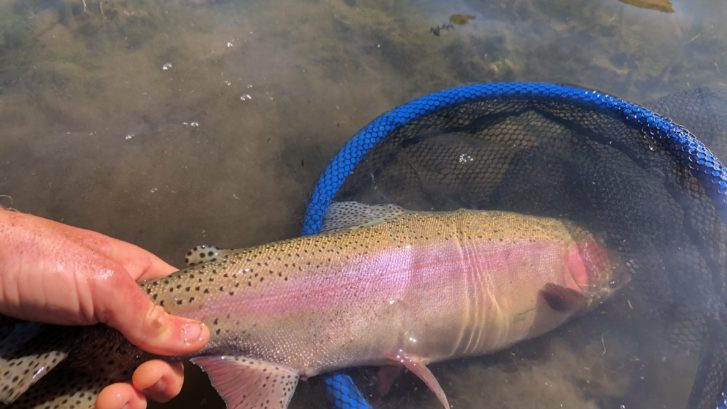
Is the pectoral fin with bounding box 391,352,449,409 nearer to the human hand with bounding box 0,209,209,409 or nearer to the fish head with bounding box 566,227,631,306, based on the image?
the human hand with bounding box 0,209,209,409

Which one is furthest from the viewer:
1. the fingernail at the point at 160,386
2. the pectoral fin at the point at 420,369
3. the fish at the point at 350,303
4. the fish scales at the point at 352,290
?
the pectoral fin at the point at 420,369

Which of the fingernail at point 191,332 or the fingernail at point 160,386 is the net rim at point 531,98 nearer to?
the fingernail at point 191,332

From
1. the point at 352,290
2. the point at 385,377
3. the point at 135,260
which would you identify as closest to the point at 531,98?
the point at 352,290

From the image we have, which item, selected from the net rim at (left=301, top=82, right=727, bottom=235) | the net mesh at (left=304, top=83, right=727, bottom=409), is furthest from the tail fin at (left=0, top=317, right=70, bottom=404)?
the net rim at (left=301, top=82, right=727, bottom=235)

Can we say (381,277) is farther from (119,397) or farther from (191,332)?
(119,397)

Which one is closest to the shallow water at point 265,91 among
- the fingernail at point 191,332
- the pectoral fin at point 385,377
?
the pectoral fin at point 385,377

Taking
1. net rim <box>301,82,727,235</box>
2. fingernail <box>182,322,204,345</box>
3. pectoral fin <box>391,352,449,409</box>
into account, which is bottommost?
pectoral fin <box>391,352,449,409</box>

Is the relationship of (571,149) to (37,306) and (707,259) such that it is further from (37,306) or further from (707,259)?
(37,306)
